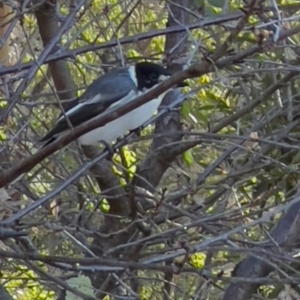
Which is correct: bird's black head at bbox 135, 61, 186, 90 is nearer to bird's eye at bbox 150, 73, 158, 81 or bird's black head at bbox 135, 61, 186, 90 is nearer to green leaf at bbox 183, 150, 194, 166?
bird's eye at bbox 150, 73, 158, 81

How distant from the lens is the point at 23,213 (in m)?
1.60

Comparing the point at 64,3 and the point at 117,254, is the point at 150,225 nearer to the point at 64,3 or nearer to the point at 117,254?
the point at 117,254

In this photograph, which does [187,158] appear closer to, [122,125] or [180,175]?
[180,175]

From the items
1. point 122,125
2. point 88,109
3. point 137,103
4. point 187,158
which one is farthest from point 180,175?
point 137,103

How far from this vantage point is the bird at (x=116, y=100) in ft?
8.59

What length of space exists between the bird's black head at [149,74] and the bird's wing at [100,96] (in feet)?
0.12

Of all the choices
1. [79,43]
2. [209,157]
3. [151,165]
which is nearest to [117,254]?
[151,165]

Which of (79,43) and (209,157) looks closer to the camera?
(209,157)

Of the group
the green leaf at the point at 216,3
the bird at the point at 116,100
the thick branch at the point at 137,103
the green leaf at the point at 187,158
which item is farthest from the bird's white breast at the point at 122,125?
the thick branch at the point at 137,103

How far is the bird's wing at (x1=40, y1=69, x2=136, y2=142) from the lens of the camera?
263 cm

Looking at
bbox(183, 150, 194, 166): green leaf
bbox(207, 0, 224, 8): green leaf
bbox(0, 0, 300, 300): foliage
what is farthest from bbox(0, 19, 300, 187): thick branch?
bbox(183, 150, 194, 166): green leaf

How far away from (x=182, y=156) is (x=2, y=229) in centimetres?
116

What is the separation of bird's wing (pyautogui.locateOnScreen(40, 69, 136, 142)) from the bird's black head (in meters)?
0.04

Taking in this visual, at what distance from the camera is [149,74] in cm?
264
